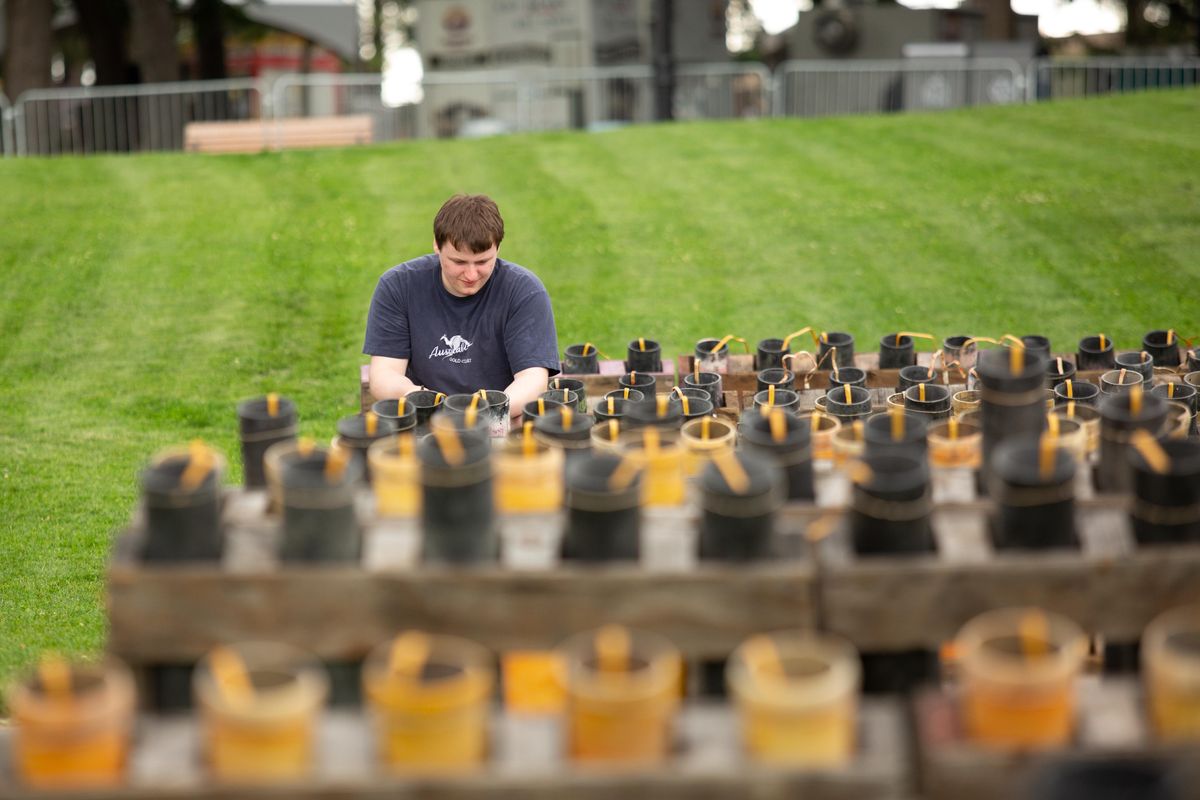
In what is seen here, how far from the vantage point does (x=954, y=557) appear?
3.25 m

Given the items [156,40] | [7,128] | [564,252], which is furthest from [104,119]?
[564,252]

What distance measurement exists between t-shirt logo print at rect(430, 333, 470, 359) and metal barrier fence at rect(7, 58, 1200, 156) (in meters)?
12.5

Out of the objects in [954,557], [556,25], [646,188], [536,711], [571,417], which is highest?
[556,25]

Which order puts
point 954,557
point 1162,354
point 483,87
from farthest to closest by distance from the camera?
point 483,87
point 1162,354
point 954,557

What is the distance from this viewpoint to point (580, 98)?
23641 mm

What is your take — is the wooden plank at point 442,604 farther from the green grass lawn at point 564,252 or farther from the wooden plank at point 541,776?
the green grass lawn at point 564,252

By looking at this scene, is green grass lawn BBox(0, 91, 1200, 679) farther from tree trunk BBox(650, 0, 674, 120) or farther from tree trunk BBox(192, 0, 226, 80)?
tree trunk BBox(192, 0, 226, 80)

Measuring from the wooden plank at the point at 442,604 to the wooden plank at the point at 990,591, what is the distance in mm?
108

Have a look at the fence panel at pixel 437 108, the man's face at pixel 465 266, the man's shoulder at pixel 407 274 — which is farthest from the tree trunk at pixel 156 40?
the man's face at pixel 465 266

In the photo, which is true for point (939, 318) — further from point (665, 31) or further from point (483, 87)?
point (483, 87)

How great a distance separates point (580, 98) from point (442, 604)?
21266 millimetres

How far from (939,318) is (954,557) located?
322 inches

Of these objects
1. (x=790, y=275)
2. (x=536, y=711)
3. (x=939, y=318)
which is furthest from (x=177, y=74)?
(x=536, y=711)

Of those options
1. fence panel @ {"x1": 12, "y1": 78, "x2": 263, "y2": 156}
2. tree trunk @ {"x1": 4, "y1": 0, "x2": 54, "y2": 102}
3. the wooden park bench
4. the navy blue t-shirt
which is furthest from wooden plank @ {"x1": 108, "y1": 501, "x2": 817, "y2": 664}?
tree trunk @ {"x1": 4, "y1": 0, "x2": 54, "y2": 102}
